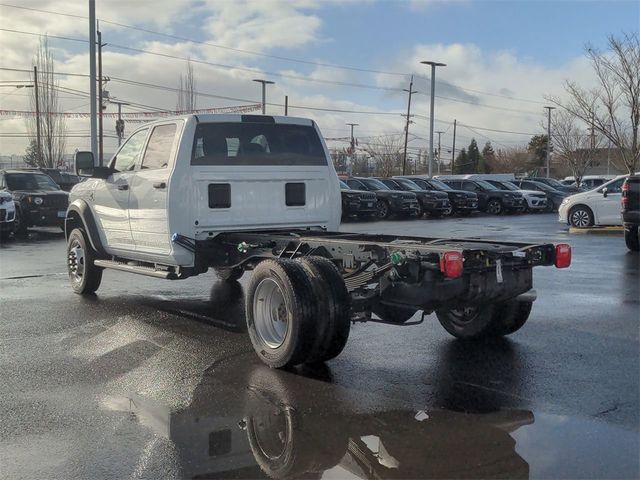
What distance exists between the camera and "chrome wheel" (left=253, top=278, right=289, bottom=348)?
5.97 metres

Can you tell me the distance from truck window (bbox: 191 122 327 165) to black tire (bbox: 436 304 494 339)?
2.53 m

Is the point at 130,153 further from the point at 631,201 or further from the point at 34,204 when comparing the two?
the point at 34,204

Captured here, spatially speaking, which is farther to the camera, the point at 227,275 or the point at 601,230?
the point at 601,230

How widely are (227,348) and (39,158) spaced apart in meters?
45.5

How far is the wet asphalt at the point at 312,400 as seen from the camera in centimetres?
396

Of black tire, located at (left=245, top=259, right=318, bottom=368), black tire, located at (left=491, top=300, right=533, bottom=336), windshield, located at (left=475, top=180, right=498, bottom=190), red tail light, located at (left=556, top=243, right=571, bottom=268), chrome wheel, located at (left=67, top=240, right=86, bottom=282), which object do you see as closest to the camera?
black tire, located at (left=245, top=259, right=318, bottom=368)

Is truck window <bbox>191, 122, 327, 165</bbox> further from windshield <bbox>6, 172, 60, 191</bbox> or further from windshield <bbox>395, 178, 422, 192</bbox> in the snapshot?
windshield <bbox>395, 178, 422, 192</bbox>

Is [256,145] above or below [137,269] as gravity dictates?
above

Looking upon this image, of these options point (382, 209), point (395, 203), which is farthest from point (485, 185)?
point (382, 209)

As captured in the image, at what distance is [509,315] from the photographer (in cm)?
660

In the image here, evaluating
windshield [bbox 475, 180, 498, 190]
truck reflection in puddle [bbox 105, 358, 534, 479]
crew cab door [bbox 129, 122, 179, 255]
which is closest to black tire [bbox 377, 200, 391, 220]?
windshield [bbox 475, 180, 498, 190]

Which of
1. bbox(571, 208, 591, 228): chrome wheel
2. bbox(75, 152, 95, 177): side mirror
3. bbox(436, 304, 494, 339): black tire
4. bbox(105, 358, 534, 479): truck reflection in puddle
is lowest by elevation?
bbox(105, 358, 534, 479): truck reflection in puddle

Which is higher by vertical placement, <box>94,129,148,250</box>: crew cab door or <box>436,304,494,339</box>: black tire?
<box>94,129,148,250</box>: crew cab door

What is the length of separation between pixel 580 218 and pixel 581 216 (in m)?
0.07
